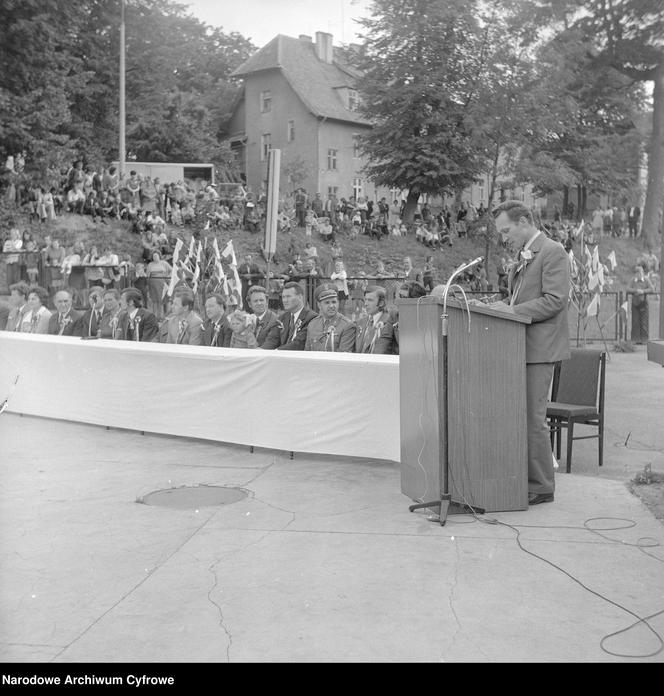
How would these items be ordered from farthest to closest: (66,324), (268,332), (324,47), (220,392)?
(324,47) → (66,324) → (268,332) → (220,392)

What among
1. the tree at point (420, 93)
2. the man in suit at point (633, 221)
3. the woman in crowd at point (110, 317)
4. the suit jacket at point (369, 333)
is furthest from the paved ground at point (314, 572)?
the man in suit at point (633, 221)

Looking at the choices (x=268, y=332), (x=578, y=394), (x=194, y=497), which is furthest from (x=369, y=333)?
(x=194, y=497)

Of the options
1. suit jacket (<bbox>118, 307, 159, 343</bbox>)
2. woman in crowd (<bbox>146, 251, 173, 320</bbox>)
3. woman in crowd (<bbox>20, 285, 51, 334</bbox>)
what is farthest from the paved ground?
woman in crowd (<bbox>146, 251, 173, 320</bbox>)

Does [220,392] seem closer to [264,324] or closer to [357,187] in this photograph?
[264,324]

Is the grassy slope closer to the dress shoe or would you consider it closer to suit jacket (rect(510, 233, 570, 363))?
suit jacket (rect(510, 233, 570, 363))

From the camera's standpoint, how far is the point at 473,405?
5.97 m

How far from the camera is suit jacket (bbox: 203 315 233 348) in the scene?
1051 centimetres

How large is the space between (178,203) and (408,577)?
88.3ft

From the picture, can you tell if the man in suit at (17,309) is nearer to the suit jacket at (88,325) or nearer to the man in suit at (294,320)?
the suit jacket at (88,325)

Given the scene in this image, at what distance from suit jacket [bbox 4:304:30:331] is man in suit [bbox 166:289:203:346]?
2757 mm

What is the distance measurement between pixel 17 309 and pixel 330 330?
5.77 m

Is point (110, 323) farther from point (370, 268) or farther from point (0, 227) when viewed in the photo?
point (370, 268)

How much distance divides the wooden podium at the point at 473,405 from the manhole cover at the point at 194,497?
1436 mm

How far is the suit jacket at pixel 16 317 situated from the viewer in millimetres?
13016
